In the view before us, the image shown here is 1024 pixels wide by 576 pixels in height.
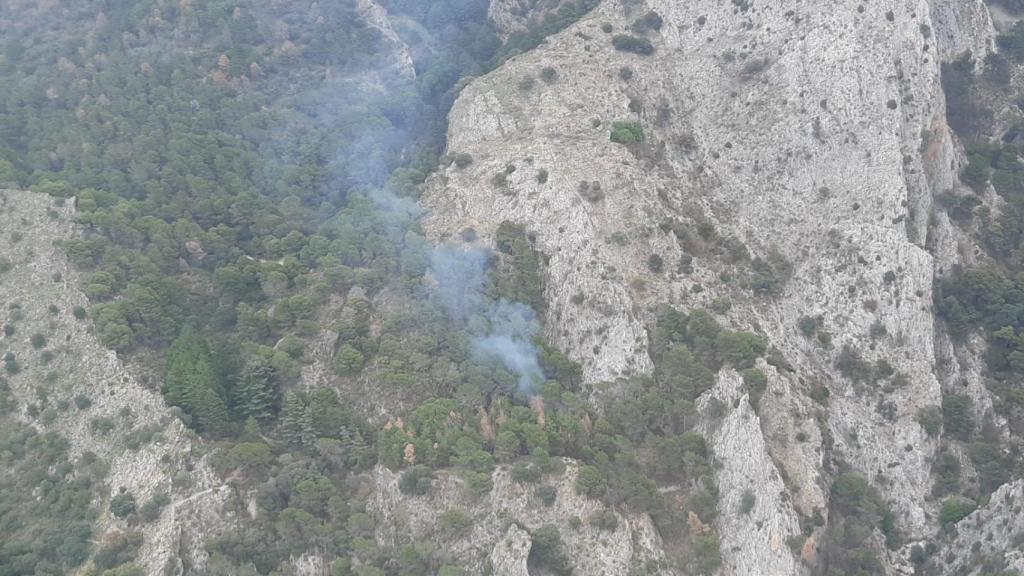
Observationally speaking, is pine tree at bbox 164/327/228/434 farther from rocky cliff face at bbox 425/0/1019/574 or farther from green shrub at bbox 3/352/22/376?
rocky cliff face at bbox 425/0/1019/574

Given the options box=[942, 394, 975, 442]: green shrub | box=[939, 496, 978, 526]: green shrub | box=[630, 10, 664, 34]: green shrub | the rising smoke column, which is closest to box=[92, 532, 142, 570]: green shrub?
the rising smoke column

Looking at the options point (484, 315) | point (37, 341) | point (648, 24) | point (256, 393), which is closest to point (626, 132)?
point (648, 24)

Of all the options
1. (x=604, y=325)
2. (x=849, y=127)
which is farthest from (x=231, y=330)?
(x=849, y=127)

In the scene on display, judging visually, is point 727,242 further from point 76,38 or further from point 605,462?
point 76,38

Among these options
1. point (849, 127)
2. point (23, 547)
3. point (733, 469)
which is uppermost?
point (849, 127)

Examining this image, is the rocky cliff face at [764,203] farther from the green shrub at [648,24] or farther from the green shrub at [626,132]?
the green shrub at [626,132]

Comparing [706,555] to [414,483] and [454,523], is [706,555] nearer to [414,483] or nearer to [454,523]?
[454,523]
